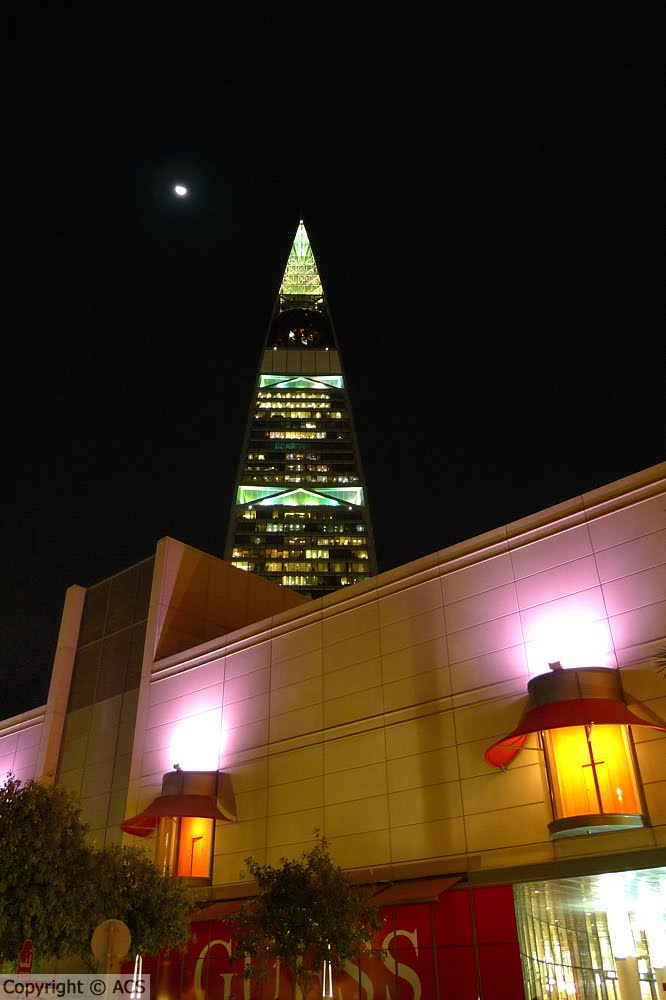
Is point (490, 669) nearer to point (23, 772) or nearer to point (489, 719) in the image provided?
point (489, 719)

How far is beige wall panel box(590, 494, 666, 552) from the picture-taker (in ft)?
70.1

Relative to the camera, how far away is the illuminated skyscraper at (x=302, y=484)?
142m

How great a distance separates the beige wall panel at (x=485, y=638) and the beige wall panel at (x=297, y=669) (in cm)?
577

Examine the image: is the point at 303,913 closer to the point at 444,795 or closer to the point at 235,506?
the point at 444,795

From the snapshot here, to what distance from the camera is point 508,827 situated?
828 inches

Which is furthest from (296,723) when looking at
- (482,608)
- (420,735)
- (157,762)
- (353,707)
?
(482,608)

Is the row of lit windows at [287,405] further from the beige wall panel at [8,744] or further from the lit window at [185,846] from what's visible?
the lit window at [185,846]

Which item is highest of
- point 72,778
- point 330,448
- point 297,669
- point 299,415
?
point 299,415

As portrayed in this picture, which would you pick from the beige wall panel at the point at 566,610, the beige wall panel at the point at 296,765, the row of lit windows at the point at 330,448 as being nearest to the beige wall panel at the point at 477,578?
the beige wall panel at the point at 566,610

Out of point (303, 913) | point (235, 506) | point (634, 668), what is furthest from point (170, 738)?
point (235, 506)

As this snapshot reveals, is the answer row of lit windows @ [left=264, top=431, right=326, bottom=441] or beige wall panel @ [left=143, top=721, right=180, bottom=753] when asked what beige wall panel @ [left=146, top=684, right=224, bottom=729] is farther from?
row of lit windows @ [left=264, top=431, right=326, bottom=441]

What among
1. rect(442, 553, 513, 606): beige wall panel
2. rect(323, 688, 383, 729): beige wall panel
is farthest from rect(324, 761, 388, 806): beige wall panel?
rect(442, 553, 513, 606): beige wall panel

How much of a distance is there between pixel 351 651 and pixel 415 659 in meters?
2.86

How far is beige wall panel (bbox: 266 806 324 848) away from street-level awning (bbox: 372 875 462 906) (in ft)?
12.1
